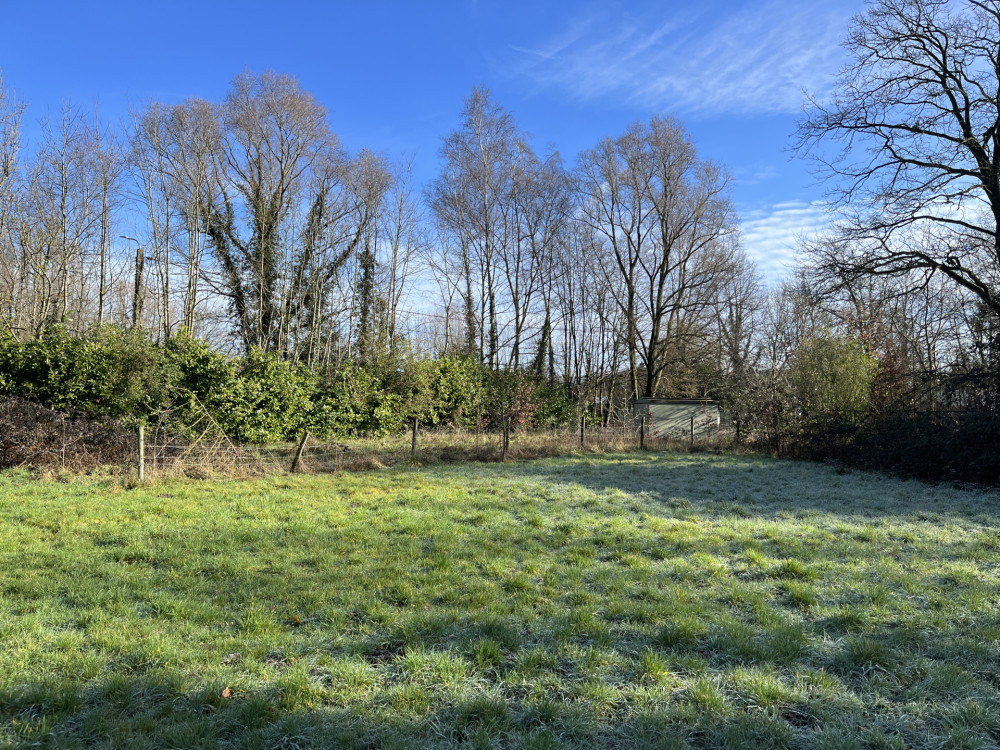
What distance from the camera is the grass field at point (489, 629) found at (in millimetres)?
2672

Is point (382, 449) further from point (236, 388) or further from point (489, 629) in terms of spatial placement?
point (489, 629)

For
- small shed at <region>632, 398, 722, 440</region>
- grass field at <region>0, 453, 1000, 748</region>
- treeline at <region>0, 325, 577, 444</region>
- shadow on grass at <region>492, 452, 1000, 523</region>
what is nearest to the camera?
grass field at <region>0, 453, 1000, 748</region>

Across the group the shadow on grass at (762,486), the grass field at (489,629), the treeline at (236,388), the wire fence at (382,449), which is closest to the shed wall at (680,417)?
the wire fence at (382,449)

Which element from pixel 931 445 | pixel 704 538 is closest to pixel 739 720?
A: pixel 704 538

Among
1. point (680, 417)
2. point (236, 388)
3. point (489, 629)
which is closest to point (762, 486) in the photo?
point (489, 629)

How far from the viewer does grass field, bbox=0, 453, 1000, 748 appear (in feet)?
8.77

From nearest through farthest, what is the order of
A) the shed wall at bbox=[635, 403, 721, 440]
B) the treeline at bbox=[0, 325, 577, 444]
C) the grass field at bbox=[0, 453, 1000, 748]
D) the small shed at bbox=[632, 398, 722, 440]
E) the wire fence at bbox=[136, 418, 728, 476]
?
1. the grass field at bbox=[0, 453, 1000, 748]
2. the wire fence at bbox=[136, 418, 728, 476]
3. the treeline at bbox=[0, 325, 577, 444]
4. the shed wall at bbox=[635, 403, 721, 440]
5. the small shed at bbox=[632, 398, 722, 440]

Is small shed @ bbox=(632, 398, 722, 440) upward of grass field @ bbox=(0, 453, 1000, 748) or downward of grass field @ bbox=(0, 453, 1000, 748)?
upward

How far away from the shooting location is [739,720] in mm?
2701

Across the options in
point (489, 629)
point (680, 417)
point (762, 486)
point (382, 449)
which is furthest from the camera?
point (680, 417)

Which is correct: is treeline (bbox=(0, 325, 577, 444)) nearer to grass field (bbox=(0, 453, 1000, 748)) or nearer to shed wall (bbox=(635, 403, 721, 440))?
grass field (bbox=(0, 453, 1000, 748))

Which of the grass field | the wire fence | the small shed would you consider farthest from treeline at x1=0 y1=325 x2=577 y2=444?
the small shed

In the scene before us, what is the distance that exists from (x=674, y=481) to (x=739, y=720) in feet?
28.7

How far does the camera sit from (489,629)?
12.3 feet
